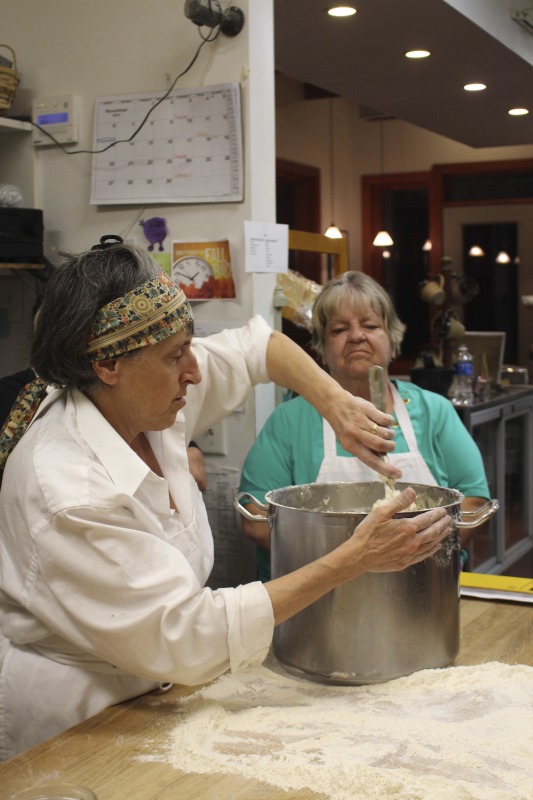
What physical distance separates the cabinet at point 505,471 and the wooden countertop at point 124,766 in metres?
3.16

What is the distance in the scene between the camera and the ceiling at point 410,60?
3826mm

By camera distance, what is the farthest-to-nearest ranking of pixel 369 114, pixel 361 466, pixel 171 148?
pixel 369 114, pixel 171 148, pixel 361 466

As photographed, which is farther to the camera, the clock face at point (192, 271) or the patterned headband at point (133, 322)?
the clock face at point (192, 271)

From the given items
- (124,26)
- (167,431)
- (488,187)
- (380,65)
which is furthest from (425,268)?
(167,431)

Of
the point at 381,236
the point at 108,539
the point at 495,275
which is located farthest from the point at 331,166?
the point at 108,539

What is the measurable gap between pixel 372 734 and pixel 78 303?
766mm

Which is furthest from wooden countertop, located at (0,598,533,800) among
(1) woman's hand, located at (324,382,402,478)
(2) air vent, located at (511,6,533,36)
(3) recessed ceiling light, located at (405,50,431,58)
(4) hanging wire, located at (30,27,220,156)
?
(2) air vent, located at (511,6,533,36)

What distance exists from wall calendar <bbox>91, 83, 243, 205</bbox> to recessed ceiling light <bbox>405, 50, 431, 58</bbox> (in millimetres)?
2025

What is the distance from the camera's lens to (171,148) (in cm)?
270

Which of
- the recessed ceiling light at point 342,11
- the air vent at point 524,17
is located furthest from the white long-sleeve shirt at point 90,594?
the air vent at point 524,17

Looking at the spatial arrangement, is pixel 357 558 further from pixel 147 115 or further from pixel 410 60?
pixel 410 60

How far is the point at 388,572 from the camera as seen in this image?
1.52m

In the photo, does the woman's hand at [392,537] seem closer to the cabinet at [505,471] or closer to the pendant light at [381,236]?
the cabinet at [505,471]

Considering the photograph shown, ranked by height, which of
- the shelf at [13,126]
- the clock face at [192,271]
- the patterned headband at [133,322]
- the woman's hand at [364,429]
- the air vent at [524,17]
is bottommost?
the woman's hand at [364,429]
